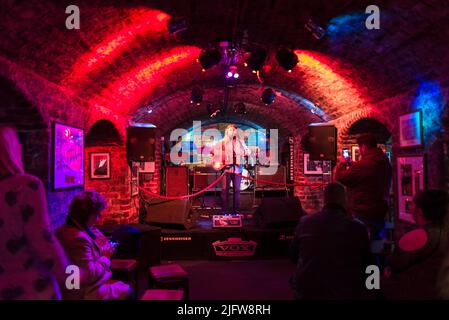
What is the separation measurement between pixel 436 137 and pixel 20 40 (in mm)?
4845

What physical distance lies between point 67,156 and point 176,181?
4.76m

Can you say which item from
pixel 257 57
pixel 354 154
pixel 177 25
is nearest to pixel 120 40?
pixel 177 25

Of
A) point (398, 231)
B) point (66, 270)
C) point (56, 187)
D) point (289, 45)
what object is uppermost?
point (289, 45)

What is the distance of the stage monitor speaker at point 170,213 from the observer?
601 cm

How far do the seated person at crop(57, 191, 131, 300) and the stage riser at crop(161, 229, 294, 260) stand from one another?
10.1 feet

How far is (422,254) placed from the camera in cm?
214

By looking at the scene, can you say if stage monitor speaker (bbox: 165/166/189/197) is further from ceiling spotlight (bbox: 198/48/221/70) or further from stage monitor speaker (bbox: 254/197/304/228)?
ceiling spotlight (bbox: 198/48/221/70)

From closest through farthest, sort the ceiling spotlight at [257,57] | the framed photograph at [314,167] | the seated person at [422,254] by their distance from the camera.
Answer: the seated person at [422,254] < the ceiling spotlight at [257,57] < the framed photograph at [314,167]

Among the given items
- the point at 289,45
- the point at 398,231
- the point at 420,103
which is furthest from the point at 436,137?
the point at 289,45

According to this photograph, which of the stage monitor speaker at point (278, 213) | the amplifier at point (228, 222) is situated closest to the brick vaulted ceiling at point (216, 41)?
the stage monitor speaker at point (278, 213)

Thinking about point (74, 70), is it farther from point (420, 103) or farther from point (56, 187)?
point (420, 103)

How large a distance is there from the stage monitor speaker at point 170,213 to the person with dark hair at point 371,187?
2.92 m

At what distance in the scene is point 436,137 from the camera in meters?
4.48

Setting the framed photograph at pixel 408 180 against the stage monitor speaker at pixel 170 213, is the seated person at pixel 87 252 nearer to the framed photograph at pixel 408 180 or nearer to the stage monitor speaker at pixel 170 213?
the stage monitor speaker at pixel 170 213
